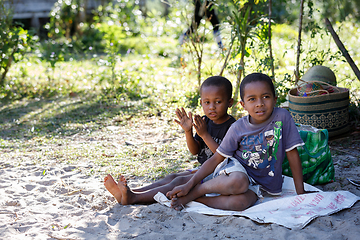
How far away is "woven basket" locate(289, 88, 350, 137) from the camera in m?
3.79

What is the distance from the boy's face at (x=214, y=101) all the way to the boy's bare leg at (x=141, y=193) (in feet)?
1.80

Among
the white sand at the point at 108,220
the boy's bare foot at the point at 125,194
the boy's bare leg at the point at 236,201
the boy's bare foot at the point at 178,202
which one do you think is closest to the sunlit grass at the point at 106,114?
the white sand at the point at 108,220

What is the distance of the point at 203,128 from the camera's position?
8.95 feet

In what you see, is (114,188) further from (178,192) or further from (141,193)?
(178,192)

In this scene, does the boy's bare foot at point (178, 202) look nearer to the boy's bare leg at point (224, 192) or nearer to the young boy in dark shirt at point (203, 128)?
the boy's bare leg at point (224, 192)

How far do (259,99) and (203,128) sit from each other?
52cm

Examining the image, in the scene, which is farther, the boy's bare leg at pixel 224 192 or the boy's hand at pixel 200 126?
the boy's hand at pixel 200 126

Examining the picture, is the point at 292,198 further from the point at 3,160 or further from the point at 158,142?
the point at 3,160

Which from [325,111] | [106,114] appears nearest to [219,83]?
[325,111]

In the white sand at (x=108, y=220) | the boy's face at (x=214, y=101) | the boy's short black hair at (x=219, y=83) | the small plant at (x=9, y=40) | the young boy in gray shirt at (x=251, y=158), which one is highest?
the small plant at (x=9, y=40)

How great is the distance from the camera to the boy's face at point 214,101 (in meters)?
2.73

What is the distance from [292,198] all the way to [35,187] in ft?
7.01

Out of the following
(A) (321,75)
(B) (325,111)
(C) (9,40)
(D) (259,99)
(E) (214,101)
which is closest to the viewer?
(D) (259,99)

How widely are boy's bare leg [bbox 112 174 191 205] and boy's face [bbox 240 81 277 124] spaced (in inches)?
31.0
